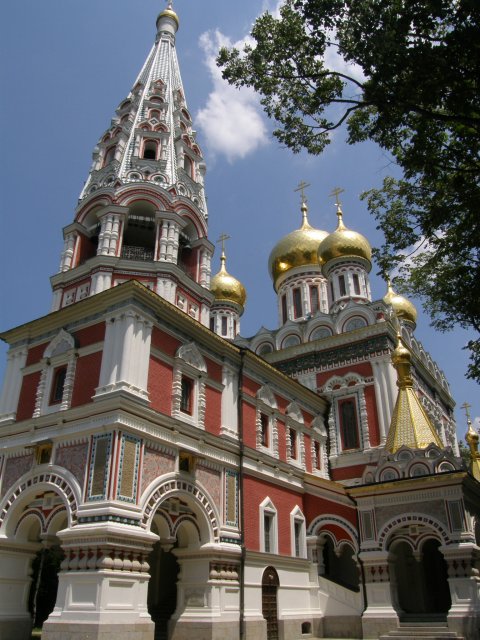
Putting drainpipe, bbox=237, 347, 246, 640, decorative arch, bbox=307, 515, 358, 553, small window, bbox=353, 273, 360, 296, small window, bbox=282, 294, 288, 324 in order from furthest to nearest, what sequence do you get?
small window, bbox=282, 294, 288, 324, small window, bbox=353, 273, 360, 296, decorative arch, bbox=307, 515, 358, 553, drainpipe, bbox=237, 347, 246, 640

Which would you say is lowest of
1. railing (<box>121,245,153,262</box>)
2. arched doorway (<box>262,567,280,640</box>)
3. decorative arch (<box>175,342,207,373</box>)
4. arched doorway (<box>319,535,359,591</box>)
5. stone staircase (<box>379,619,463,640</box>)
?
stone staircase (<box>379,619,463,640</box>)

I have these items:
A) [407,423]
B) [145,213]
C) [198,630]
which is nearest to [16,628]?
[198,630]

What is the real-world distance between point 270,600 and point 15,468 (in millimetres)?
6914

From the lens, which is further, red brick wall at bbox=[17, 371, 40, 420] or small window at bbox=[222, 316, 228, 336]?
small window at bbox=[222, 316, 228, 336]

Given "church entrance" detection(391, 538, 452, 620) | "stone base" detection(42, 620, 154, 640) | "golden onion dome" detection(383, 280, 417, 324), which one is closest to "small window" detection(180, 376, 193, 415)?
"stone base" detection(42, 620, 154, 640)

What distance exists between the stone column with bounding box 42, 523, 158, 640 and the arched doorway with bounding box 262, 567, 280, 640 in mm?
4459

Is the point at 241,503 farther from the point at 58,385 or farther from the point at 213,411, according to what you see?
the point at 58,385

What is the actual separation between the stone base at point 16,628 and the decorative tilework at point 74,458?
333cm

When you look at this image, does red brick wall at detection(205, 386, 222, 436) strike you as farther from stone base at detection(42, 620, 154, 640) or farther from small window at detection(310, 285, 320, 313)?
small window at detection(310, 285, 320, 313)

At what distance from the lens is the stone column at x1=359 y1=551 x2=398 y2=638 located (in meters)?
13.6

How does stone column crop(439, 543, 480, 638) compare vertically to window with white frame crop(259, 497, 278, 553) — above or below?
below

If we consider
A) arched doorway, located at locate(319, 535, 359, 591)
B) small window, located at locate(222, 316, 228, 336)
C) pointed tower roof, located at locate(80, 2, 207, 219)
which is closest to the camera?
pointed tower roof, located at locate(80, 2, 207, 219)

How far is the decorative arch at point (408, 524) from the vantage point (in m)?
13.9

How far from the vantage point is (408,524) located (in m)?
14.5
